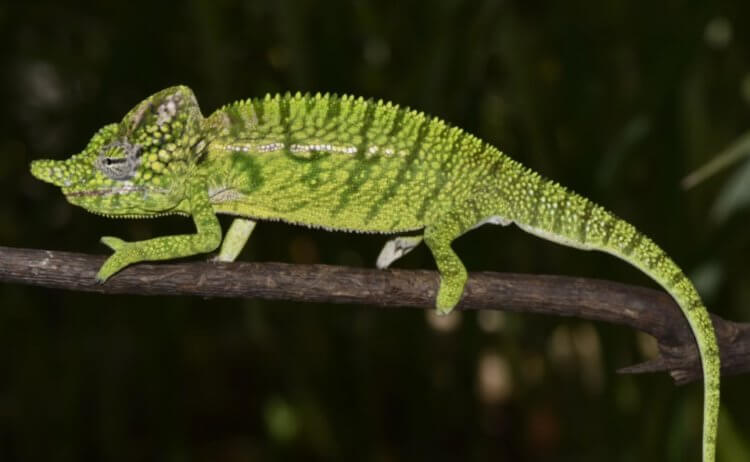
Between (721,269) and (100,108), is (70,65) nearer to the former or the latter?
(100,108)

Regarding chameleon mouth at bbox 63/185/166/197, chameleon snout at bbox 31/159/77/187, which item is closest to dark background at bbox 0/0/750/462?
chameleon mouth at bbox 63/185/166/197

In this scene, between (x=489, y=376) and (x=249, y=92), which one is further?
(x=489, y=376)

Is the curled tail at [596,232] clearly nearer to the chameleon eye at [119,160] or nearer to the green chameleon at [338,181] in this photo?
the green chameleon at [338,181]

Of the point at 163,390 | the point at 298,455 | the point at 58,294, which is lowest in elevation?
the point at 298,455

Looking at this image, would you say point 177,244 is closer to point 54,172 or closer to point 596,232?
point 54,172

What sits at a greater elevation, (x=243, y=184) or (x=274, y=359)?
(x=243, y=184)

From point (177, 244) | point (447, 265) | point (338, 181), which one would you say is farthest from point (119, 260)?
point (447, 265)

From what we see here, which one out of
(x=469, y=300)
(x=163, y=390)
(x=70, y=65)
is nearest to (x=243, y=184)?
(x=469, y=300)
